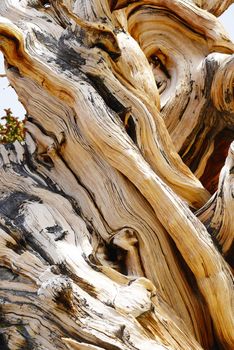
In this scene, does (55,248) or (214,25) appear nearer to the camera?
(55,248)

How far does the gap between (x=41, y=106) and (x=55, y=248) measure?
26.2 inches

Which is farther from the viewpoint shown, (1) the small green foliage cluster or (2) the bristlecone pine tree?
(1) the small green foliage cluster

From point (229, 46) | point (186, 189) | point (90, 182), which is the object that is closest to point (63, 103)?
point (90, 182)

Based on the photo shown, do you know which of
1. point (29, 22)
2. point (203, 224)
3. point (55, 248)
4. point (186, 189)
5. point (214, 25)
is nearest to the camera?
point (55, 248)

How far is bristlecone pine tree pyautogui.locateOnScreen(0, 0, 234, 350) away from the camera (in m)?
2.25

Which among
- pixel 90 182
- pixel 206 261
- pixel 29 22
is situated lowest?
pixel 206 261

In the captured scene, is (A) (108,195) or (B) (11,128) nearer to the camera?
(A) (108,195)

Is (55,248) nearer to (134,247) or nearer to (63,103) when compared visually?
(134,247)

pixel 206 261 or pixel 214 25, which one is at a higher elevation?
pixel 214 25

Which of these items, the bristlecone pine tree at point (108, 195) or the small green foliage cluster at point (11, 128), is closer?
the bristlecone pine tree at point (108, 195)

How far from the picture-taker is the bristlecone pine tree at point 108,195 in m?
2.25

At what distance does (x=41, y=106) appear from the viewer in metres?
2.88

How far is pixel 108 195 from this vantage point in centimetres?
264

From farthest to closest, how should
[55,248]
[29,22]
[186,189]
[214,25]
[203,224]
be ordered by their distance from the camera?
[214,25]
[29,22]
[186,189]
[203,224]
[55,248]
